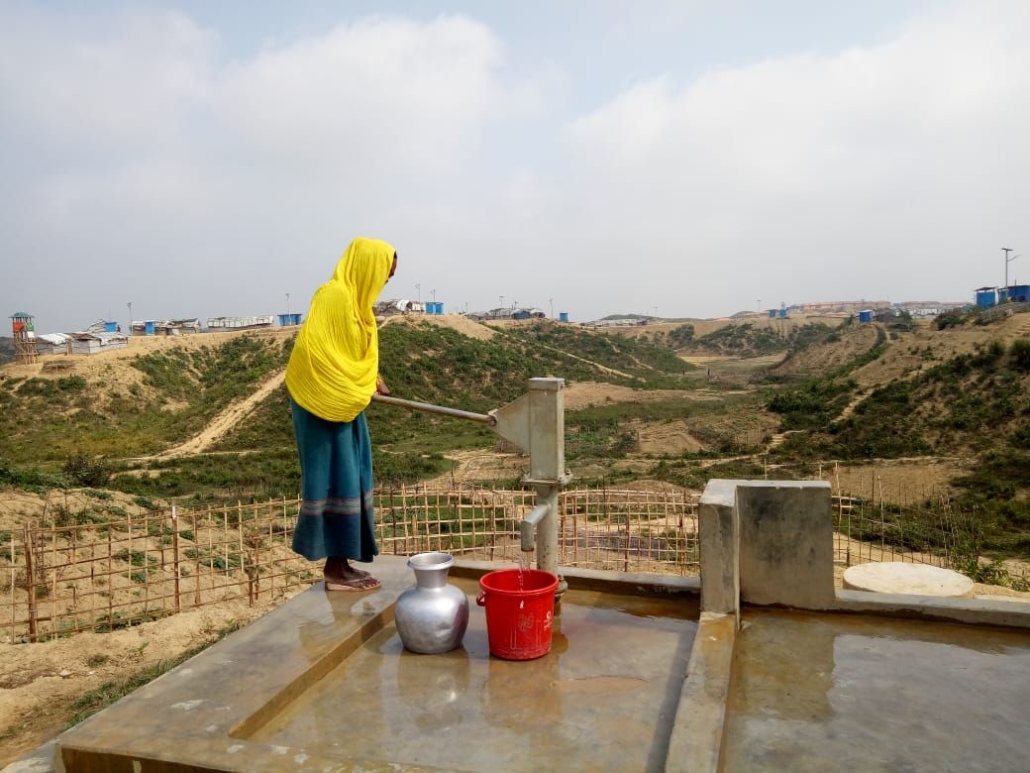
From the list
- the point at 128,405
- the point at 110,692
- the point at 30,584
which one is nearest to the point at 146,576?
the point at 30,584

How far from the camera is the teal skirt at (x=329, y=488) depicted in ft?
12.7

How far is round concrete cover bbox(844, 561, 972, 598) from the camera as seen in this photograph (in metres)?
5.56

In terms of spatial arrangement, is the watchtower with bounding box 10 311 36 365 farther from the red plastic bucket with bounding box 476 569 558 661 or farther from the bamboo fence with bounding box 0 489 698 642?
the red plastic bucket with bounding box 476 569 558 661

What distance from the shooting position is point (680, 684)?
3.06 metres

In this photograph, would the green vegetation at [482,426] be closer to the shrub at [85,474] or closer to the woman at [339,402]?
the shrub at [85,474]

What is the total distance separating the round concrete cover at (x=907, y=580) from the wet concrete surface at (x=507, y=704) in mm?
2661

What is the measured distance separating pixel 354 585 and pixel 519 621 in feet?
3.95

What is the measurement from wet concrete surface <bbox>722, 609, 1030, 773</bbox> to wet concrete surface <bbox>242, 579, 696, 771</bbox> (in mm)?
324

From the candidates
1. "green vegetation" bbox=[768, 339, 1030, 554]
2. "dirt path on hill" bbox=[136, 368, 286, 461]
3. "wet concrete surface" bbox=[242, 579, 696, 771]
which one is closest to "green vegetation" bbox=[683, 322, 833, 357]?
"green vegetation" bbox=[768, 339, 1030, 554]

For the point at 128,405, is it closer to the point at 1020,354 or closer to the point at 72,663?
the point at 72,663

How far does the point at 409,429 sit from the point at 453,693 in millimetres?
26146

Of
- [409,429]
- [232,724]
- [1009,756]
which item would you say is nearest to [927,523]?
[1009,756]

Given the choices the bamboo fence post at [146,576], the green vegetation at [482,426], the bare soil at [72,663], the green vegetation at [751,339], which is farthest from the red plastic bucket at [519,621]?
the green vegetation at [751,339]

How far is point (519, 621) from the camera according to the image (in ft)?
10.7
